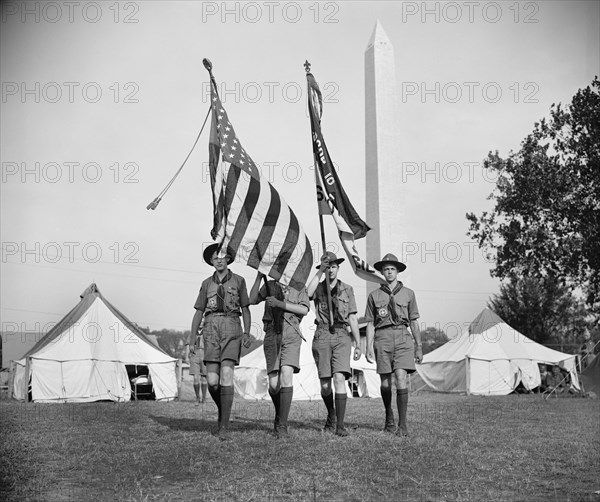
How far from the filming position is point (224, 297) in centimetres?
746

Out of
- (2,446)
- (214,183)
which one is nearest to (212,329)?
(214,183)

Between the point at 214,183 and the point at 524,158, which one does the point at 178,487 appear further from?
the point at 524,158

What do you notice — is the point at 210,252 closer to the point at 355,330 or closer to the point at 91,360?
the point at 355,330

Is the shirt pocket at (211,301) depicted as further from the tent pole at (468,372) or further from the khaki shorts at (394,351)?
the tent pole at (468,372)

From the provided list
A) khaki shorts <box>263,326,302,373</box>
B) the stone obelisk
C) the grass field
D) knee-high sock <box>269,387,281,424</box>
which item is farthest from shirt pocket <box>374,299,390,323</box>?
the stone obelisk

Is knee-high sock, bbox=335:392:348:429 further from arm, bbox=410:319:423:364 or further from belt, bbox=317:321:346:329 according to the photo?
arm, bbox=410:319:423:364

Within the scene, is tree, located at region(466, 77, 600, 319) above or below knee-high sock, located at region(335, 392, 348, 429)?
above

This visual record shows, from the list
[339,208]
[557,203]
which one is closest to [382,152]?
[557,203]

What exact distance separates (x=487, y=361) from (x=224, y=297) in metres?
18.6

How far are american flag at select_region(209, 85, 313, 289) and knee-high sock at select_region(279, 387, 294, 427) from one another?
3.62 feet

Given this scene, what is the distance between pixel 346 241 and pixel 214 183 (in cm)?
161

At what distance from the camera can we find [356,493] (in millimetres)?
4492

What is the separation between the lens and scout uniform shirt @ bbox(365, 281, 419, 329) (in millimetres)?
8055

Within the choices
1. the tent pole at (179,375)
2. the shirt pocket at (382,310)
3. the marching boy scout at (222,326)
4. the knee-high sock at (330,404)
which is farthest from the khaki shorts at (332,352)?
the tent pole at (179,375)
